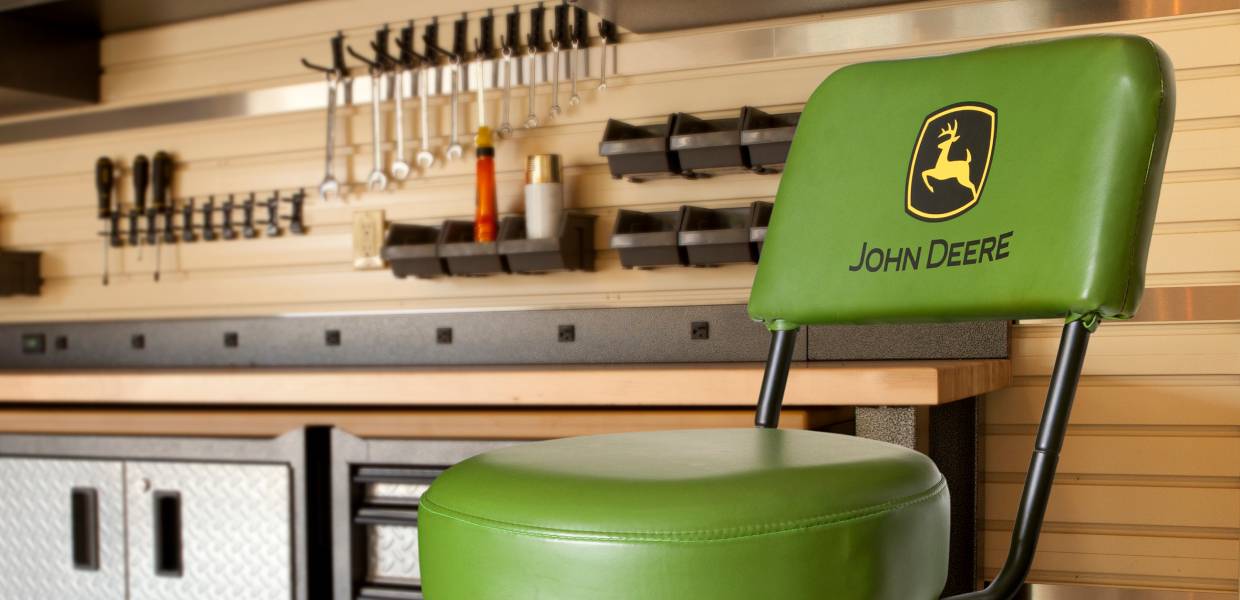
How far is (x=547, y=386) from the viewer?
186 centimetres

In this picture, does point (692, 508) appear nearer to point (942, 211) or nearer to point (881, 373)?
point (942, 211)

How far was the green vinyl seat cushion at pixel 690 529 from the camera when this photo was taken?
86 centimetres

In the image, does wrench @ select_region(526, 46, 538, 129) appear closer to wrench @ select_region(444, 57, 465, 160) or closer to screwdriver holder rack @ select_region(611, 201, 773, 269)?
wrench @ select_region(444, 57, 465, 160)

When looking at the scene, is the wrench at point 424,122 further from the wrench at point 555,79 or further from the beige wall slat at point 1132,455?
the beige wall slat at point 1132,455

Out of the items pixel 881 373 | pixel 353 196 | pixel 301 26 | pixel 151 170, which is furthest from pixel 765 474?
pixel 151 170

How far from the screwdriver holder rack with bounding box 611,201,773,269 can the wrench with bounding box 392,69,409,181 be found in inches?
26.8

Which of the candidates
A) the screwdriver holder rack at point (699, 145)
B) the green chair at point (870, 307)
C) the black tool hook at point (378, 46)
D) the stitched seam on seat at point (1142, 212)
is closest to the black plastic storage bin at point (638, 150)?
the screwdriver holder rack at point (699, 145)

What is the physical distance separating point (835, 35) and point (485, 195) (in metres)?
0.88

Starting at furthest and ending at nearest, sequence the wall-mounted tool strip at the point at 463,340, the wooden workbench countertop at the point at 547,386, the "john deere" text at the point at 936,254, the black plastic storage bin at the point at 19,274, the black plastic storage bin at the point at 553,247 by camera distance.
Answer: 1. the black plastic storage bin at the point at 19,274
2. the black plastic storage bin at the point at 553,247
3. the wall-mounted tool strip at the point at 463,340
4. the wooden workbench countertop at the point at 547,386
5. the "john deere" text at the point at 936,254

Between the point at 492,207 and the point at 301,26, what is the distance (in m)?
0.87

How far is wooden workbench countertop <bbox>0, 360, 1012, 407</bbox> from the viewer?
1.62m

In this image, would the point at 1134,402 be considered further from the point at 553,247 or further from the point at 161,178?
the point at 161,178

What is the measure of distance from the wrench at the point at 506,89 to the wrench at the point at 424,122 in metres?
0.21

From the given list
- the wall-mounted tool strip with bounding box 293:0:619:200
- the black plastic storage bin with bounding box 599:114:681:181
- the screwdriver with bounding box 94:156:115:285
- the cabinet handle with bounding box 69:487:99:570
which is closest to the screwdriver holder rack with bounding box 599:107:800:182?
the black plastic storage bin with bounding box 599:114:681:181
